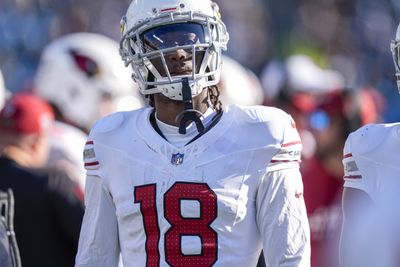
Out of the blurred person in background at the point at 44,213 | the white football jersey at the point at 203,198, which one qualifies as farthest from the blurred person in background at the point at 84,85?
the white football jersey at the point at 203,198

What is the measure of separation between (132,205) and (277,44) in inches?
468

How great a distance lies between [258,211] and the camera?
14.2ft

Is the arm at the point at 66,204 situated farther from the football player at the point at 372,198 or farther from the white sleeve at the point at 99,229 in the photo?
the football player at the point at 372,198

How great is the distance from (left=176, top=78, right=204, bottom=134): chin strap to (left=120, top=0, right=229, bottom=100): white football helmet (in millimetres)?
18

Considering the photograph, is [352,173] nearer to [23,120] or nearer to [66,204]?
[66,204]

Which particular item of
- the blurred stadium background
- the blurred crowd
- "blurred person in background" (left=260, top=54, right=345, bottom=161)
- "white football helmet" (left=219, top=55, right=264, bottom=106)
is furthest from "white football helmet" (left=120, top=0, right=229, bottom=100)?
the blurred stadium background

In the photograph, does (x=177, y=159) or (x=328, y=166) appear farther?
(x=328, y=166)

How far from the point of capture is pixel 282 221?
14.0 ft

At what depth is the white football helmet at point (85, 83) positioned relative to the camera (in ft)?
28.5

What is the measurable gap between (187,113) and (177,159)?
0.49 feet

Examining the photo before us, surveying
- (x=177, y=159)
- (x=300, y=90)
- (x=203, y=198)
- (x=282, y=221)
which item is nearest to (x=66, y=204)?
(x=177, y=159)

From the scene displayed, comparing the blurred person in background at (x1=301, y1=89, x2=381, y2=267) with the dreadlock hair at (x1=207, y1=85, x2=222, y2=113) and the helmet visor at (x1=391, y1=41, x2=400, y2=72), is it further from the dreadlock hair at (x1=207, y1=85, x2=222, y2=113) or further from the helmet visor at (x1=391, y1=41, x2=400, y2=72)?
the helmet visor at (x1=391, y1=41, x2=400, y2=72)

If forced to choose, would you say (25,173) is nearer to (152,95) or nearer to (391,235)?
(152,95)

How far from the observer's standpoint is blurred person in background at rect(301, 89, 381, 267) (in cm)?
668
